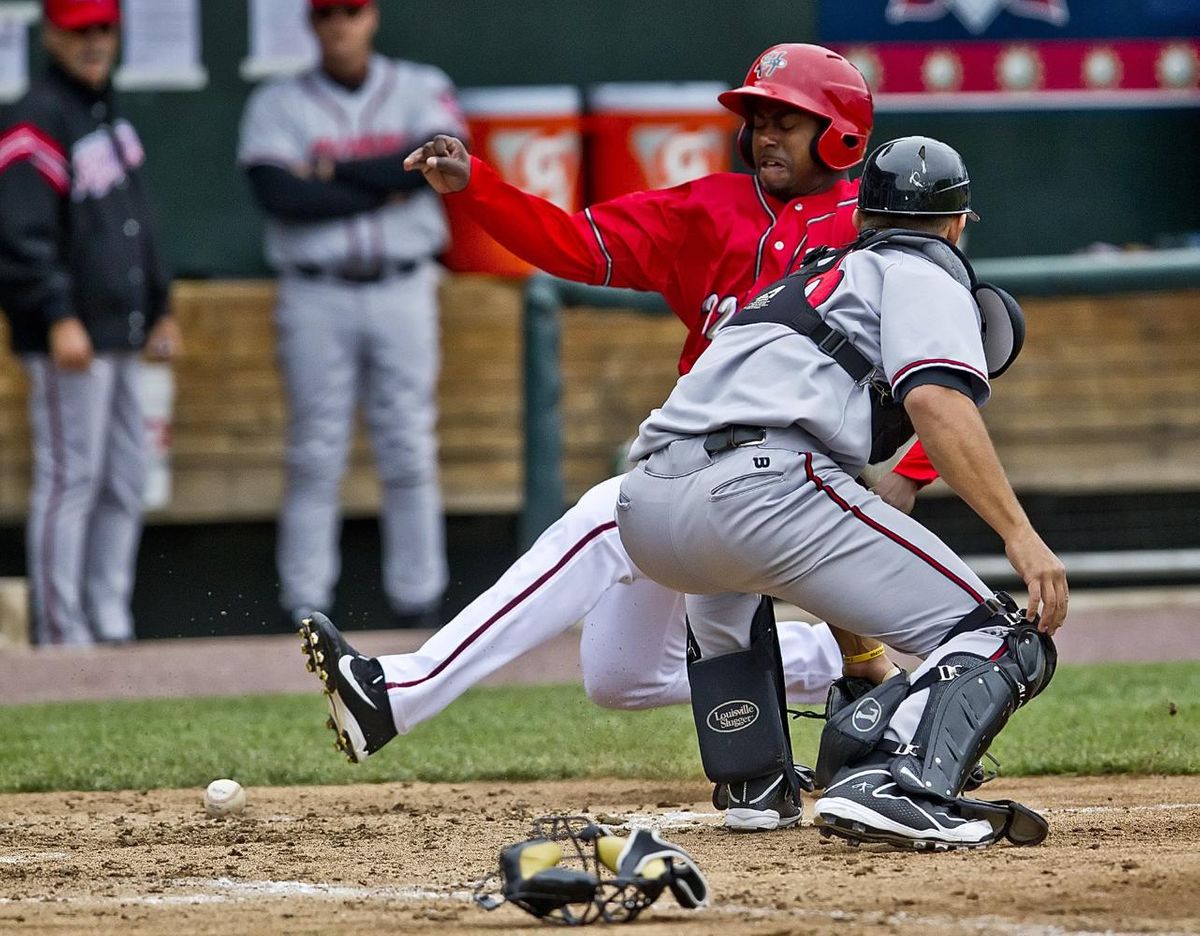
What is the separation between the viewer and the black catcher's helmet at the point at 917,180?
3732mm

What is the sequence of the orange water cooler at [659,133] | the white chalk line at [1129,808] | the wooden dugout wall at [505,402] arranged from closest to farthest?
the white chalk line at [1129,808] < the wooden dugout wall at [505,402] < the orange water cooler at [659,133]

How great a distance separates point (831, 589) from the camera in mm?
3637

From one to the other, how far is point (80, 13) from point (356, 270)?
1.31 meters

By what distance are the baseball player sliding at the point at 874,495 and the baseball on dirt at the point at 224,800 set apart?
1.04 metres

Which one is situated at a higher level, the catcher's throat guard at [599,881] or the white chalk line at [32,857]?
Answer: the catcher's throat guard at [599,881]

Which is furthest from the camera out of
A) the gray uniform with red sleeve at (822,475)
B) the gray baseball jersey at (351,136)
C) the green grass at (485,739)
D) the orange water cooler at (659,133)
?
the orange water cooler at (659,133)

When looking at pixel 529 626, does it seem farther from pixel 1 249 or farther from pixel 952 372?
pixel 1 249

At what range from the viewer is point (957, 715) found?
11.5 ft

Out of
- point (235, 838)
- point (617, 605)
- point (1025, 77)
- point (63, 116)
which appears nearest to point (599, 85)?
point (1025, 77)

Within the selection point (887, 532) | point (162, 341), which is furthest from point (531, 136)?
point (887, 532)

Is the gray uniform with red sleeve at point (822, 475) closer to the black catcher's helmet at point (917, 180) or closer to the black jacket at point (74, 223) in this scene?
the black catcher's helmet at point (917, 180)

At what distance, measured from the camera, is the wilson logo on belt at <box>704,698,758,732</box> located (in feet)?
13.2

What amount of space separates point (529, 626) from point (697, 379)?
69 centimetres

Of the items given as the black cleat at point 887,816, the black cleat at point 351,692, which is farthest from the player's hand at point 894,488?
the black cleat at point 351,692
